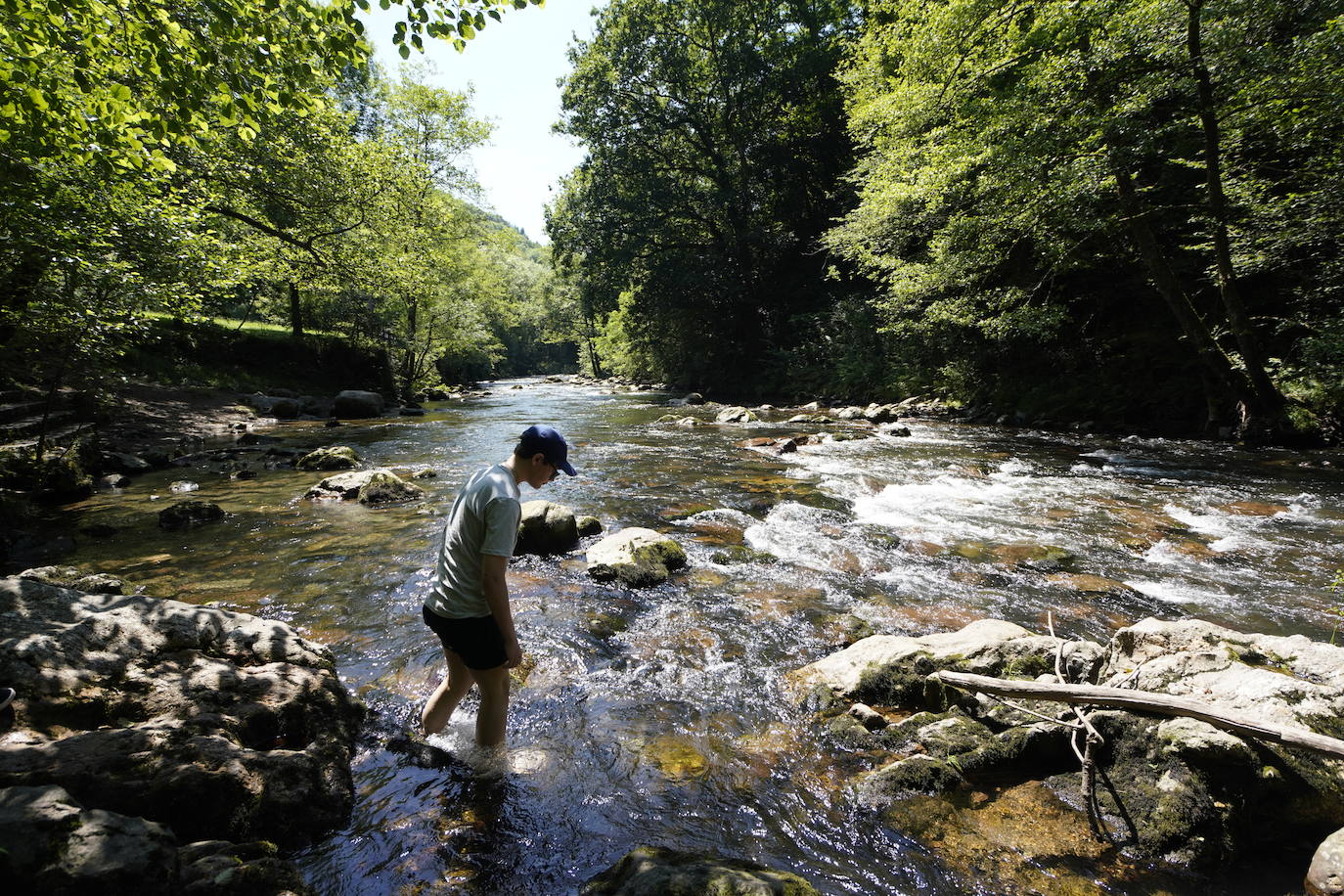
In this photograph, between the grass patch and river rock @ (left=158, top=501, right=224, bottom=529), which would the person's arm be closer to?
river rock @ (left=158, top=501, right=224, bottom=529)

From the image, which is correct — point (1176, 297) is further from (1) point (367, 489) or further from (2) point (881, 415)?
(1) point (367, 489)

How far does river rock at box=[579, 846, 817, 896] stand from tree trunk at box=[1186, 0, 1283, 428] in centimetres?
1649

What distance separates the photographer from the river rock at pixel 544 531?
319 inches

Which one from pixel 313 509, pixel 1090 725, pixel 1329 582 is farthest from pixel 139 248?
pixel 1329 582

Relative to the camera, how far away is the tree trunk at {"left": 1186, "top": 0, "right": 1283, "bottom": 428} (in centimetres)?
1159

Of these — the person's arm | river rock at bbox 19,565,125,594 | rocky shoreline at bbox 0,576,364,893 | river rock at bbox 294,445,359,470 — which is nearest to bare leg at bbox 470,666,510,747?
the person's arm

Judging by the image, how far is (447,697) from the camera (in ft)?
13.2

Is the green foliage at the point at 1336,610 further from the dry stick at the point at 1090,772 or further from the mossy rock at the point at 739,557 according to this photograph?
the mossy rock at the point at 739,557

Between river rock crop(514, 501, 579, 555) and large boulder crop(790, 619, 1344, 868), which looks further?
river rock crop(514, 501, 579, 555)

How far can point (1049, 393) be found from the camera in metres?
18.5

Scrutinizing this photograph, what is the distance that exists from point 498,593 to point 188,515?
856cm

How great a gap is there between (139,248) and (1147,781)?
1563cm

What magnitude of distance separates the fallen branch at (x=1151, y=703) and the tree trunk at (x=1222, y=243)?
14.2 m

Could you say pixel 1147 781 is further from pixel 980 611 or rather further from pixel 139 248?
pixel 139 248
